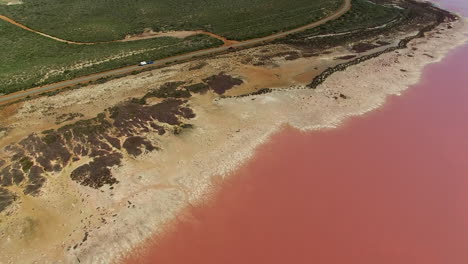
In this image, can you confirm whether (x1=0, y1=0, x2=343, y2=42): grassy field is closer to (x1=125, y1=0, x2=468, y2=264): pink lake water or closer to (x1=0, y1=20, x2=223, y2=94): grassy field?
(x1=0, y1=20, x2=223, y2=94): grassy field

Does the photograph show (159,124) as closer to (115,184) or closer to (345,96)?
(115,184)

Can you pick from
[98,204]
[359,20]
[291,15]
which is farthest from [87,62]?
[359,20]

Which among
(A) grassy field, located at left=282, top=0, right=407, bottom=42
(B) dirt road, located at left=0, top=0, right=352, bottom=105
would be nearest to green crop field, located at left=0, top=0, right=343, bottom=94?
(B) dirt road, located at left=0, top=0, right=352, bottom=105

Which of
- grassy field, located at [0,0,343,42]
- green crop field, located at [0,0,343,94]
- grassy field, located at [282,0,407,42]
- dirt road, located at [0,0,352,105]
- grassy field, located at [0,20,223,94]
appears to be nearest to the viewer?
dirt road, located at [0,0,352,105]

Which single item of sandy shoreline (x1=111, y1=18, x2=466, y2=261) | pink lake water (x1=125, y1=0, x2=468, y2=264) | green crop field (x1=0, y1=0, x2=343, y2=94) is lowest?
pink lake water (x1=125, y1=0, x2=468, y2=264)

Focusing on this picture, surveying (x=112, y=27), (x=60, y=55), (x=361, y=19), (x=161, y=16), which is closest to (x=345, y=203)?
(x=60, y=55)

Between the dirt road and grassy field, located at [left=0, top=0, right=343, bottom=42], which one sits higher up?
grassy field, located at [left=0, top=0, right=343, bottom=42]
